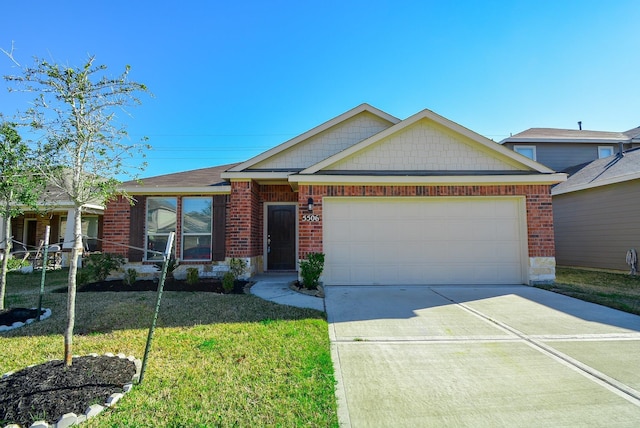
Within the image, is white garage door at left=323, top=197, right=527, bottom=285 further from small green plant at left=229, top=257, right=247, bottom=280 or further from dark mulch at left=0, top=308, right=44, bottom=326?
dark mulch at left=0, top=308, right=44, bottom=326

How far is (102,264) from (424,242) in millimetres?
8338

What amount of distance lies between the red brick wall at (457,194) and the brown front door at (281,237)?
2.47 meters

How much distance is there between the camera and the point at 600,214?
10859 mm

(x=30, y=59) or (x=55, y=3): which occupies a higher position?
(x=55, y=3)

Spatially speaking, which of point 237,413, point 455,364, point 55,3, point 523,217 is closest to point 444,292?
point 523,217

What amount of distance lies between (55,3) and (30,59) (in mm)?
5695

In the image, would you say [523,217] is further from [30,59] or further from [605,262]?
[30,59]

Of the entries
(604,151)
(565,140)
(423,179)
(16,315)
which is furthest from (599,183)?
(16,315)

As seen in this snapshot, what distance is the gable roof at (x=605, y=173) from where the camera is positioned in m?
9.94

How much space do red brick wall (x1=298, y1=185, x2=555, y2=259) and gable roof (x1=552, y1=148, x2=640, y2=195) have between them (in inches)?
158

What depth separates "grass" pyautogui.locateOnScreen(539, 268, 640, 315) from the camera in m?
6.20

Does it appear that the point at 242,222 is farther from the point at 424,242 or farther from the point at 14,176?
the point at 14,176

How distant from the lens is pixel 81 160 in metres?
3.16

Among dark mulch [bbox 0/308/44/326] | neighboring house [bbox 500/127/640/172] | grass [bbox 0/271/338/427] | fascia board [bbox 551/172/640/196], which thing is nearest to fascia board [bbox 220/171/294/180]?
grass [bbox 0/271/338/427]
